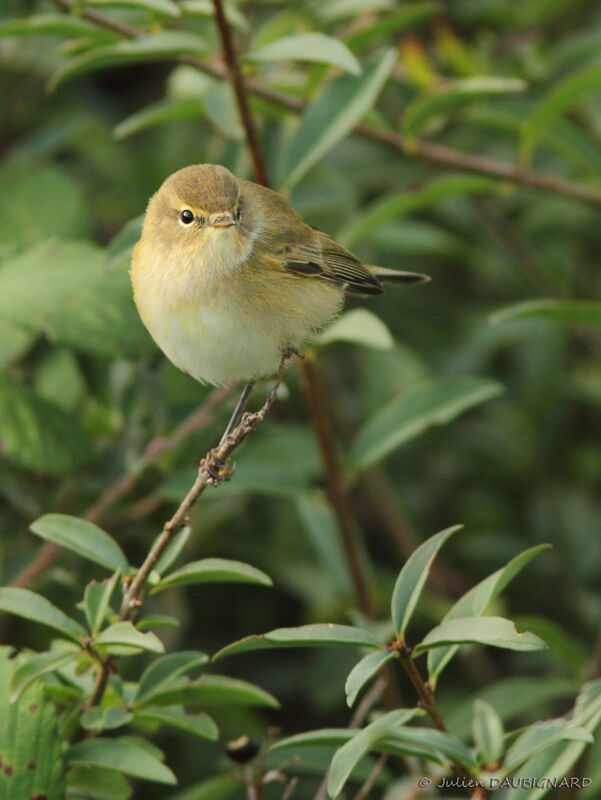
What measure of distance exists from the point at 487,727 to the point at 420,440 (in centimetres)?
260

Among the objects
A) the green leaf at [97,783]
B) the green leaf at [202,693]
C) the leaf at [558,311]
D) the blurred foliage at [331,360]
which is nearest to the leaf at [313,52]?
the blurred foliage at [331,360]

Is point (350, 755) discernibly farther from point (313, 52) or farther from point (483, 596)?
point (313, 52)

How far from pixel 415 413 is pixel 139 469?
90 cm

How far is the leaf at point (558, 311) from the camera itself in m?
2.59

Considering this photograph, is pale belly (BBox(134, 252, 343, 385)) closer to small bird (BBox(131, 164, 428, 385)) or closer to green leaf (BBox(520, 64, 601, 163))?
small bird (BBox(131, 164, 428, 385))

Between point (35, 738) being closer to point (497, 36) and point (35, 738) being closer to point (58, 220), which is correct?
point (58, 220)

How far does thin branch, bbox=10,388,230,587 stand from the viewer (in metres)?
2.90

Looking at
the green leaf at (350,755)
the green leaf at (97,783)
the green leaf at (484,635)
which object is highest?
the green leaf at (484,635)

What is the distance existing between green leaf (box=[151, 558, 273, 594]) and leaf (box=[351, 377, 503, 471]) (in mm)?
1202

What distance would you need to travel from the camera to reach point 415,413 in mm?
3188

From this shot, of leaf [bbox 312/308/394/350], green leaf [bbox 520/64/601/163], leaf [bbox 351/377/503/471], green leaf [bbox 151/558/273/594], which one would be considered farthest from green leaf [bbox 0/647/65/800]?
green leaf [bbox 520/64/601/163]

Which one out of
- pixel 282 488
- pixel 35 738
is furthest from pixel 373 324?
pixel 35 738

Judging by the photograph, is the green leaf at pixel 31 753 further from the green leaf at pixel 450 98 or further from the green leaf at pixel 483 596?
the green leaf at pixel 450 98

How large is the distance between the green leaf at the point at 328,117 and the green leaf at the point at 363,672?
162 centimetres
